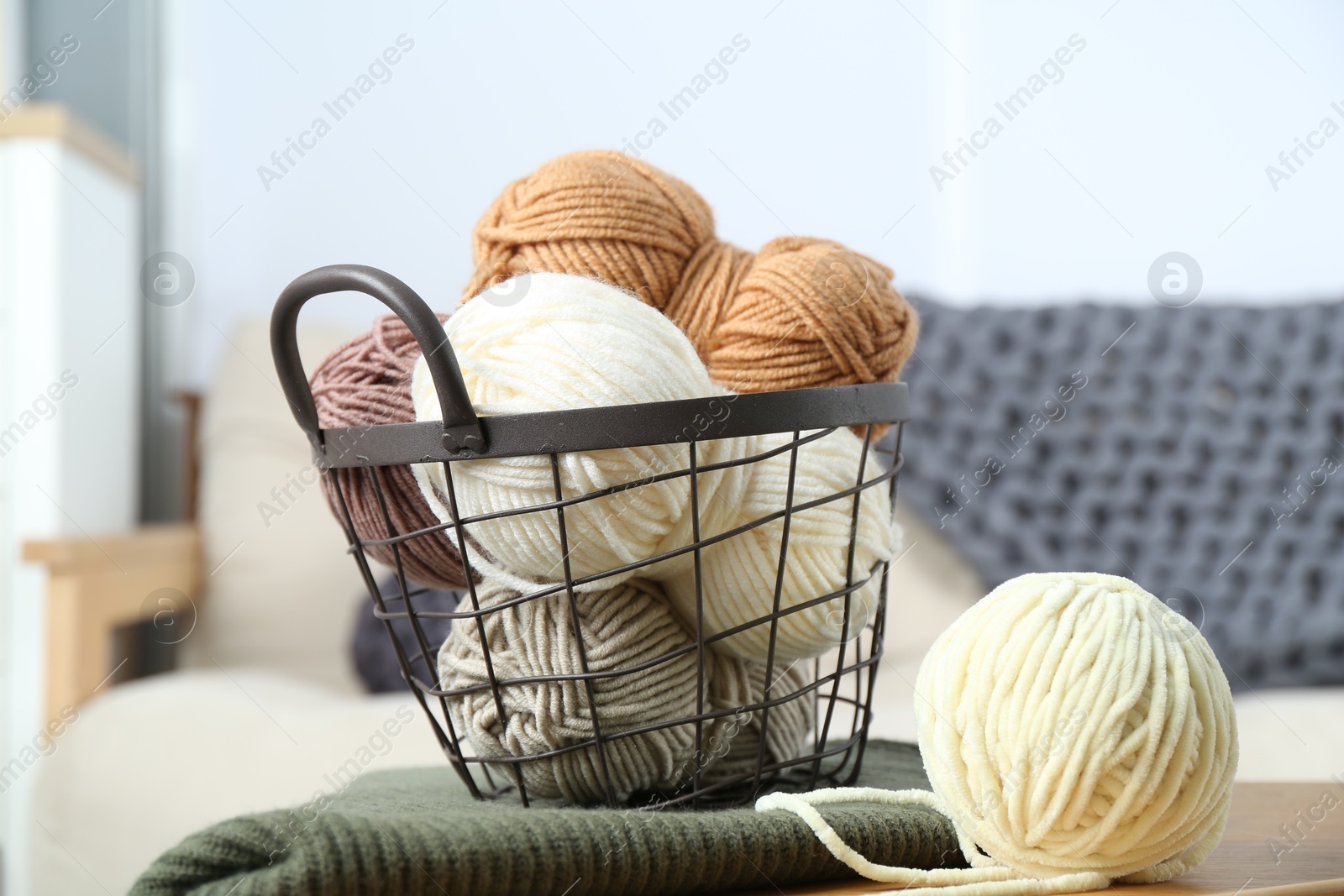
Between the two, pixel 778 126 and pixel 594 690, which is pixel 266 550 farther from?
pixel 594 690

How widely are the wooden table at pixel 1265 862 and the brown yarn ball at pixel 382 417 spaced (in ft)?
0.51

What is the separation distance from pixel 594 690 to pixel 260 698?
87cm

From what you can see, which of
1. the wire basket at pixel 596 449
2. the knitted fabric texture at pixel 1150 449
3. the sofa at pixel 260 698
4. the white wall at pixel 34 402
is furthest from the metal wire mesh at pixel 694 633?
the white wall at pixel 34 402

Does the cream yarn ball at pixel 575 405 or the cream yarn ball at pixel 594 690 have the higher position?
the cream yarn ball at pixel 575 405

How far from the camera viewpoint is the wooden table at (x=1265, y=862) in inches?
11.0

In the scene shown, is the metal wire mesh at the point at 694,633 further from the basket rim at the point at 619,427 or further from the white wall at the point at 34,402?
the white wall at the point at 34,402

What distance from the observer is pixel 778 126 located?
141 cm

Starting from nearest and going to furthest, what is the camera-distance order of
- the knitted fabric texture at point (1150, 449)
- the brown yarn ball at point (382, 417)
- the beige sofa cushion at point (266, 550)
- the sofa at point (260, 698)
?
the brown yarn ball at point (382, 417), the sofa at point (260, 698), the knitted fabric texture at point (1150, 449), the beige sofa cushion at point (266, 550)

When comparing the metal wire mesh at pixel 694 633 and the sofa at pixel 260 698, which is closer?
the metal wire mesh at pixel 694 633

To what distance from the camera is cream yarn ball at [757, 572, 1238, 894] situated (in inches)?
10.6

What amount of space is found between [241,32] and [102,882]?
1087 millimetres

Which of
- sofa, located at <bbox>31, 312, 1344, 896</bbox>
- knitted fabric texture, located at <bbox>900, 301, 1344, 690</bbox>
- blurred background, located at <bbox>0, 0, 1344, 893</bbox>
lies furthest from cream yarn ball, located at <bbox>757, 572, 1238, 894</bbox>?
blurred background, located at <bbox>0, 0, 1344, 893</bbox>

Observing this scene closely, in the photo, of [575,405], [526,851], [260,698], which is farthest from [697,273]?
[260,698]

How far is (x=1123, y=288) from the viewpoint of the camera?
4.91 feet
